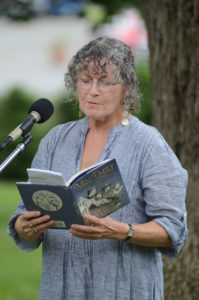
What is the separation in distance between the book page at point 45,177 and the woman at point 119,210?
0.18 meters

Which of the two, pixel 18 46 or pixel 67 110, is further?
pixel 18 46

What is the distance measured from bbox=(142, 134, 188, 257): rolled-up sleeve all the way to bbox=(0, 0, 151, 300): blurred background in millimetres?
435

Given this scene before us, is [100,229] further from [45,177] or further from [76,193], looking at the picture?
[45,177]

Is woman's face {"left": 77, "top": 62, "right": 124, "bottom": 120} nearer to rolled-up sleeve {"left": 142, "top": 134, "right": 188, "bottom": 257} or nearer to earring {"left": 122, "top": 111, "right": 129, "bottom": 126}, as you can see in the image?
earring {"left": 122, "top": 111, "right": 129, "bottom": 126}

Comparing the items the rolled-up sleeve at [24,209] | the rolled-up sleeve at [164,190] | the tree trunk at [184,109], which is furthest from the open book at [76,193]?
the tree trunk at [184,109]

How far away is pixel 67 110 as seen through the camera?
18.1 m

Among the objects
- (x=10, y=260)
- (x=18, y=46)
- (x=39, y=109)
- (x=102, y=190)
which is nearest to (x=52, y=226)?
(x=102, y=190)

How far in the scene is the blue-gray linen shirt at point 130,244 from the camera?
340 cm

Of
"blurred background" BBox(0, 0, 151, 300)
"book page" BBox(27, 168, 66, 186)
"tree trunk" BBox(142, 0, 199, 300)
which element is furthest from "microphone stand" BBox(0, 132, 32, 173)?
"tree trunk" BBox(142, 0, 199, 300)

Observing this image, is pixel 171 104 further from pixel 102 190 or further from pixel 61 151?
pixel 102 190

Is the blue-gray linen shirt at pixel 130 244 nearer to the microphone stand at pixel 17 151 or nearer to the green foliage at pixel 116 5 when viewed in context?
the microphone stand at pixel 17 151

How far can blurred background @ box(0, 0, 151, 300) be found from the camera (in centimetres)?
872

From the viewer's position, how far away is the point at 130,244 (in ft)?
11.3

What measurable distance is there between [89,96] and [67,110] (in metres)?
14.7
